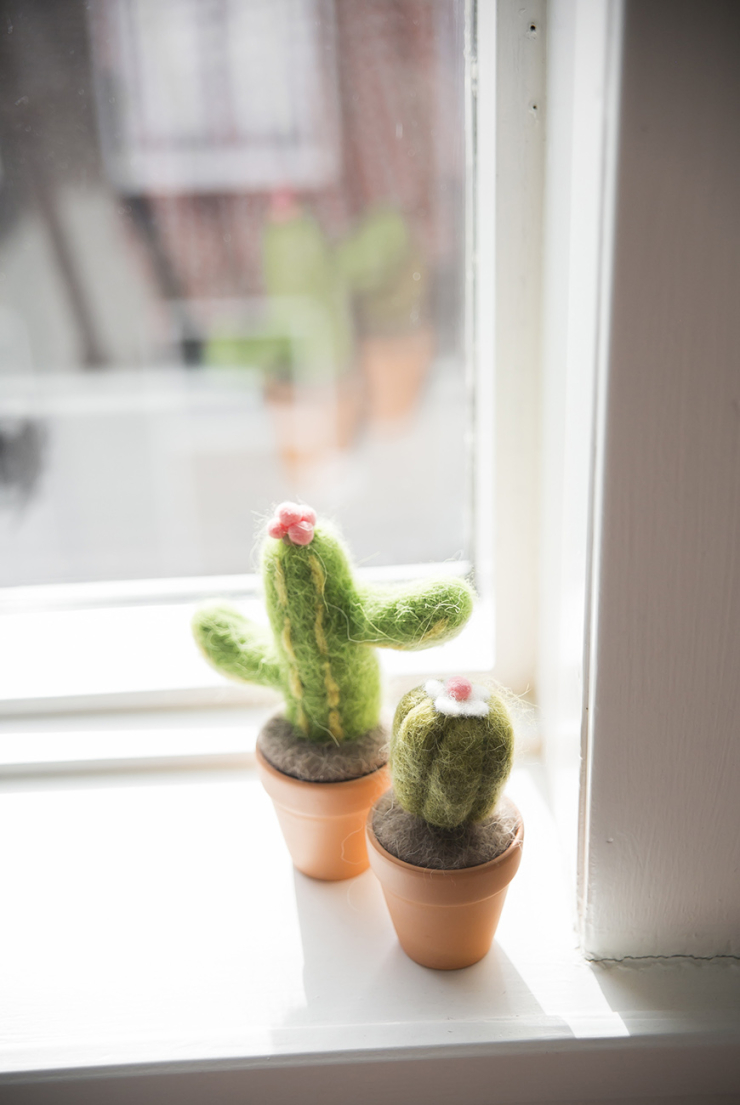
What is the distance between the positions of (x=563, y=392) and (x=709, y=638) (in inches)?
7.4

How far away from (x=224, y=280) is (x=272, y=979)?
57 centimetres

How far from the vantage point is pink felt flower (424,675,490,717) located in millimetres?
427

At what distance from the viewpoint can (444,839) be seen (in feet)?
1.51

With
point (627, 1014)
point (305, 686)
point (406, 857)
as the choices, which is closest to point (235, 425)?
point (305, 686)

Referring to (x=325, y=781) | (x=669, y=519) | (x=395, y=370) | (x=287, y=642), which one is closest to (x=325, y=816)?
(x=325, y=781)

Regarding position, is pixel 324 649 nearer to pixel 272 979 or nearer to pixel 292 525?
pixel 292 525

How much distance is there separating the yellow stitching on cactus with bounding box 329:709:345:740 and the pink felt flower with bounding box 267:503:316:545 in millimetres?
134

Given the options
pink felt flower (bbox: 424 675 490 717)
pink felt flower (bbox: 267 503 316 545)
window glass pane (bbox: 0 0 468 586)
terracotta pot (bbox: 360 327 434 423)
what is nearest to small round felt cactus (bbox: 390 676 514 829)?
pink felt flower (bbox: 424 675 490 717)

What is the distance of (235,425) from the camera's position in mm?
780

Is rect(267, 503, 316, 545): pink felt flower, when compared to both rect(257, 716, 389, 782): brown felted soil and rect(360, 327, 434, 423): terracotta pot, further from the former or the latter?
rect(360, 327, 434, 423): terracotta pot

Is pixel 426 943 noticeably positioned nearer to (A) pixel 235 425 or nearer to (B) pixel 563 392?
(B) pixel 563 392

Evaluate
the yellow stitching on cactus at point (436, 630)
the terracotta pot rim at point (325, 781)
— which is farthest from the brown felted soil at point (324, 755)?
the yellow stitching on cactus at point (436, 630)

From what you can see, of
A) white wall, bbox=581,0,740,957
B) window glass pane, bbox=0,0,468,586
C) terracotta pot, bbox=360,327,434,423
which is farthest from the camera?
terracotta pot, bbox=360,327,434,423

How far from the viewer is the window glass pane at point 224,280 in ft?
2.01
